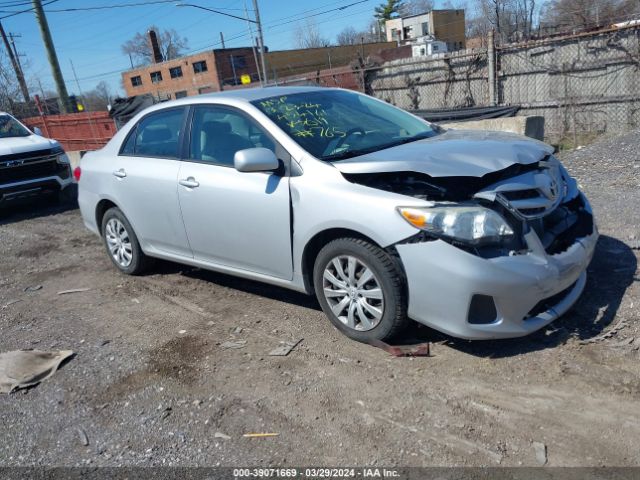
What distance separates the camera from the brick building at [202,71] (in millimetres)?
51781

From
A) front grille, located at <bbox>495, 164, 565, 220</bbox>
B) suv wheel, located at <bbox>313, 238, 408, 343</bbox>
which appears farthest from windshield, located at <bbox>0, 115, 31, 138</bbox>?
front grille, located at <bbox>495, 164, 565, 220</bbox>

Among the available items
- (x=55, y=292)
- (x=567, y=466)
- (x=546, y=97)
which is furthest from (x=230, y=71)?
(x=567, y=466)

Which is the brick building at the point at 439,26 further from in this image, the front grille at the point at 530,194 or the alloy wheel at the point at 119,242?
the front grille at the point at 530,194

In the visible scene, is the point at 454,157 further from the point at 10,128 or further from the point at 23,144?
the point at 10,128

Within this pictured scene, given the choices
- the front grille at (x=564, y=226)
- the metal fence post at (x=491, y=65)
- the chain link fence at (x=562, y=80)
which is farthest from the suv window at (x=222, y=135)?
the metal fence post at (x=491, y=65)

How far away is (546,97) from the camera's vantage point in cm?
1331

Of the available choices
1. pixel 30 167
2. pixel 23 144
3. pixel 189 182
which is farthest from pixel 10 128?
pixel 189 182

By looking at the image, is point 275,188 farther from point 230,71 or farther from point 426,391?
point 230,71

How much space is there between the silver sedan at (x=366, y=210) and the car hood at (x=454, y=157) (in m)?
0.01

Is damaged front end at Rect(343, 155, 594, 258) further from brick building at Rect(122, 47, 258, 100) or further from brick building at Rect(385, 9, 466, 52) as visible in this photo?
brick building at Rect(385, 9, 466, 52)

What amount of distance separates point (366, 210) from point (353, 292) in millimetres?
567

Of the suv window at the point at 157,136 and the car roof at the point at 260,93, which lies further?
the suv window at the point at 157,136

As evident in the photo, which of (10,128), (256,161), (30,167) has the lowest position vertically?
(30,167)

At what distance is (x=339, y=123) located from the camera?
4227 mm
